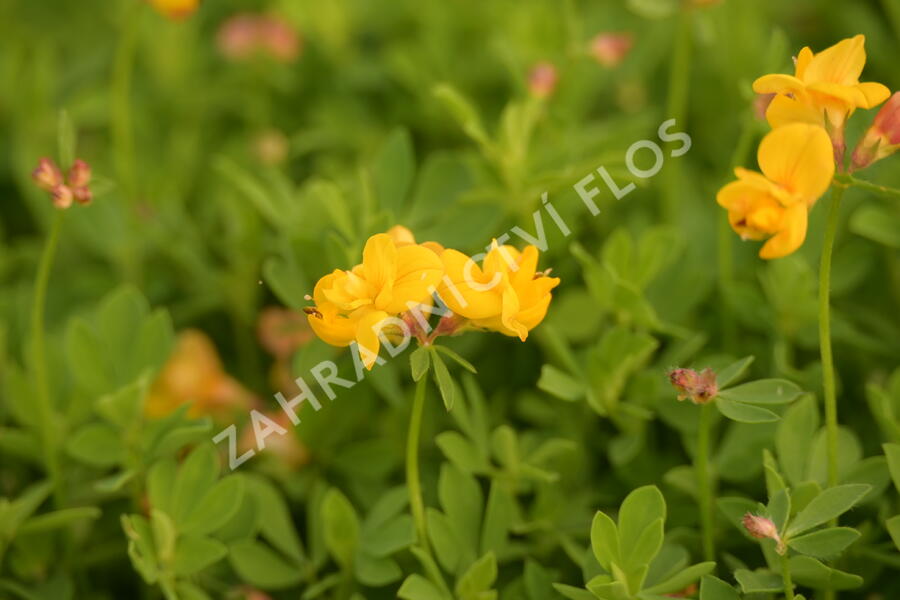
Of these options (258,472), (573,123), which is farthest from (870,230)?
(258,472)

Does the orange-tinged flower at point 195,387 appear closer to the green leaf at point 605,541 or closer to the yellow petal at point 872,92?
the green leaf at point 605,541

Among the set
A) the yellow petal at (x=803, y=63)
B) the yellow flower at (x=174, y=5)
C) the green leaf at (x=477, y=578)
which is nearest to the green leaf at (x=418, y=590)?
the green leaf at (x=477, y=578)

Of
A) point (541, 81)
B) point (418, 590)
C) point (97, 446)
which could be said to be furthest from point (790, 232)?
point (97, 446)

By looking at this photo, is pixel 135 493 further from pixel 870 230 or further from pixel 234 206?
pixel 870 230

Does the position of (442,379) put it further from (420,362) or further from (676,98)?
(676,98)

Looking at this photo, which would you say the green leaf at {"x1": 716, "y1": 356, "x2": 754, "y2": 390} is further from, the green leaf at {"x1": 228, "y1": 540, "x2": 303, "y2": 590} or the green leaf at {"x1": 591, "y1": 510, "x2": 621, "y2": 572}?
the green leaf at {"x1": 228, "y1": 540, "x2": 303, "y2": 590}
